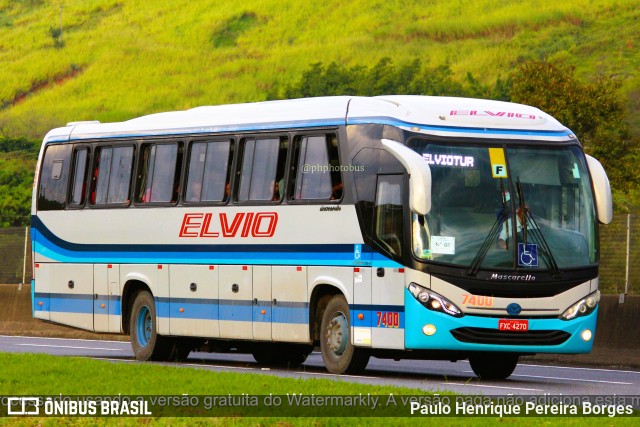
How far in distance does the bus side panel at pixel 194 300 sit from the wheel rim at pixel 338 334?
2574 mm

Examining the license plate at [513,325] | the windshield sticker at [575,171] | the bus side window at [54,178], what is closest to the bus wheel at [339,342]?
the license plate at [513,325]

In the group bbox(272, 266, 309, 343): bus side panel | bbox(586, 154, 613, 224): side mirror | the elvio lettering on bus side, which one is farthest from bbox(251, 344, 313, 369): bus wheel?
bbox(586, 154, 613, 224): side mirror

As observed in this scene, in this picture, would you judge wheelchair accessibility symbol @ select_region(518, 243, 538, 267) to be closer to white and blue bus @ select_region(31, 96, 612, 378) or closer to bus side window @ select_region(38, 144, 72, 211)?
Answer: white and blue bus @ select_region(31, 96, 612, 378)

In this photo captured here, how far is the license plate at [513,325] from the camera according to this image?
18.3 m

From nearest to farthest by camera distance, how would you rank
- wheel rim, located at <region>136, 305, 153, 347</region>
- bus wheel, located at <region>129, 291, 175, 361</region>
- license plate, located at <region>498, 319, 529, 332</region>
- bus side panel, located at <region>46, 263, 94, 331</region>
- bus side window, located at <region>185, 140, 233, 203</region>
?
license plate, located at <region>498, 319, 529, 332</region>
bus side window, located at <region>185, 140, 233, 203</region>
bus wheel, located at <region>129, 291, 175, 361</region>
wheel rim, located at <region>136, 305, 153, 347</region>
bus side panel, located at <region>46, 263, 94, 331</region>

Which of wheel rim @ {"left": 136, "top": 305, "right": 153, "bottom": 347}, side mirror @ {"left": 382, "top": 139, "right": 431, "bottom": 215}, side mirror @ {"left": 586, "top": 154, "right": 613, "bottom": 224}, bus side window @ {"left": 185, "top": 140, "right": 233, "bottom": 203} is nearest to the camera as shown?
side mirror @ {"left": 382, "top": 139, "right": 431, "bottom": 215}

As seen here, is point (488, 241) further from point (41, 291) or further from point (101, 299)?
Result: point (41, 291)

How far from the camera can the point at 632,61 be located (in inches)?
3472

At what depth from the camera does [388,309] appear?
1856cm

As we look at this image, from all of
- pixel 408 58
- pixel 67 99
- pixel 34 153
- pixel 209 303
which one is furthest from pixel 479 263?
pixel 67 99

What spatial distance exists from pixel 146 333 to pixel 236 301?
2657mm

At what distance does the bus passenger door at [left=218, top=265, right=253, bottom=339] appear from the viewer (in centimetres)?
2112

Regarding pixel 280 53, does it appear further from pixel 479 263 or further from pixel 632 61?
pixel 479 263

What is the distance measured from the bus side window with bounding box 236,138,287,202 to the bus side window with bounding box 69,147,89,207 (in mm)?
4072
